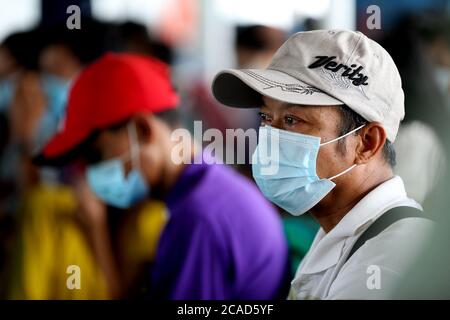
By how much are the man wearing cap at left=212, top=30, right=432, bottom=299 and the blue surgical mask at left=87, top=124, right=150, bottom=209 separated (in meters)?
0.85

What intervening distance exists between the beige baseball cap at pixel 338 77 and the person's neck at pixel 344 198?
0.25ft

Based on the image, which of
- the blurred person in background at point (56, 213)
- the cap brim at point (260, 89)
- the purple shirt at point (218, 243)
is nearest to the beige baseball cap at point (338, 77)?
the cap brim at point (260, 89)

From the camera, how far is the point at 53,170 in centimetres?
297

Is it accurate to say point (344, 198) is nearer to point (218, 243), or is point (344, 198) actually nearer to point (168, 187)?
point (218, 243)

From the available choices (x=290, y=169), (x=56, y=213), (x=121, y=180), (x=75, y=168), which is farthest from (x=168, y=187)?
(x=290, y=169)

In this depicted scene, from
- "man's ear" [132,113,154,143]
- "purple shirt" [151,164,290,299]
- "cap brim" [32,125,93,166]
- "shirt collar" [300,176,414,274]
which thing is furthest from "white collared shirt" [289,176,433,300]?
"cap brim" [32,125,93,166]

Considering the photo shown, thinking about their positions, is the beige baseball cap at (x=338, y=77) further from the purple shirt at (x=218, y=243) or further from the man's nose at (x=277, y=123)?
the purple shirt at (x=218, y=243)

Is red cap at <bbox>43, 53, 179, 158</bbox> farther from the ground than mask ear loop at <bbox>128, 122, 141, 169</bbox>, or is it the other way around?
red cap at <bbox>43, 53, 179, 158</bbox>

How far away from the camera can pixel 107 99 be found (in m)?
2.40

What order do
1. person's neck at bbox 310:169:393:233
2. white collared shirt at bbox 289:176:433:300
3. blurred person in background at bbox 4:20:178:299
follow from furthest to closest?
blurred person in background at bbox 4:20:178:299 → person's neck at bbox 310:169:393:233 → white collared shirt at bbox 289:176:433:300

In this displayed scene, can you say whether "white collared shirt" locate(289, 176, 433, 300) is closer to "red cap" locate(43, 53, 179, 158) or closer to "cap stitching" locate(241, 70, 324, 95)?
"cap stitching" locate(241, 70, 324, 95)

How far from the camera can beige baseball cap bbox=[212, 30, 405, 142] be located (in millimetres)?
1494

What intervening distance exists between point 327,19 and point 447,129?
413 mm

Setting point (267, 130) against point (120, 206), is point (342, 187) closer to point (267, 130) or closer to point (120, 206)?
point (267, 130)
